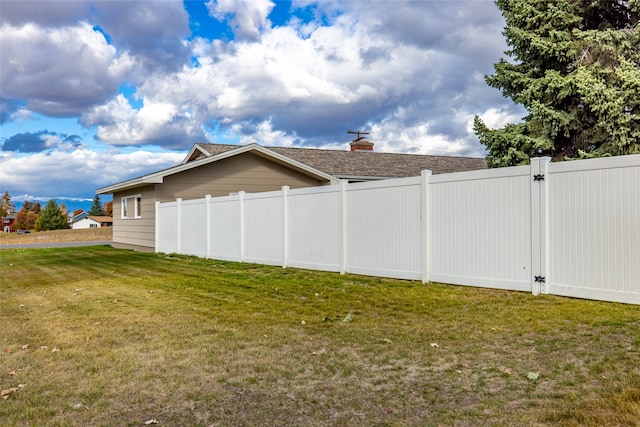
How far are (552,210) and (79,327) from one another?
6.44 metres

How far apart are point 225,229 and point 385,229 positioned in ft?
22.1

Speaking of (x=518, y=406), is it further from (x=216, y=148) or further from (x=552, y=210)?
(x=216, y=148)

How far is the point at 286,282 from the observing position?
9.85m

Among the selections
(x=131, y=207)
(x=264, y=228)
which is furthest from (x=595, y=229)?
(x=131, y=207)

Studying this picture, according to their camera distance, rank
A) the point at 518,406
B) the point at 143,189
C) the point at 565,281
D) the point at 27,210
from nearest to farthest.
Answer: the point at 518,406
the point at 565,281
the point at 143,189
the point at 27,210

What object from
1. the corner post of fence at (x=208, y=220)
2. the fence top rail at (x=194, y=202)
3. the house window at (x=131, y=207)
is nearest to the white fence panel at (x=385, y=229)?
the corner post of fence at (x=208, y=220)

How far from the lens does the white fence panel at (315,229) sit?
10710 millimetres

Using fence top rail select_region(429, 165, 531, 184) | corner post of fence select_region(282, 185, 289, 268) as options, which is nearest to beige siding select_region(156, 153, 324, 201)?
corner post of fence select_region(282, 185, 289, 268)

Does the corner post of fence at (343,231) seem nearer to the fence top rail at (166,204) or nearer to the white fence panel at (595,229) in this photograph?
the white fence panel at (595,229)

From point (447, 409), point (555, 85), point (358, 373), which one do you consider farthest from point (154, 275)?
point (555, 85)

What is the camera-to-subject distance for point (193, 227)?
667 inches

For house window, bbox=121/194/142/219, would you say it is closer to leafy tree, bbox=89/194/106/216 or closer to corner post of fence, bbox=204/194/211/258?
corner post of fence, bbox=204/194/211/258

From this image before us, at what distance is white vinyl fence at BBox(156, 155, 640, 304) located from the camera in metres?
6.56

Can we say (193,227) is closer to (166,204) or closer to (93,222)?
(166,204)
